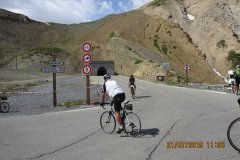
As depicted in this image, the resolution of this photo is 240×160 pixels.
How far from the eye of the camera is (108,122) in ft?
44.5

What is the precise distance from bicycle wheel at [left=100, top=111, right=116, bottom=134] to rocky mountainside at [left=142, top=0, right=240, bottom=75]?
105938mm

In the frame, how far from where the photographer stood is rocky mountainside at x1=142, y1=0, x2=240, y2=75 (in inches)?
4877

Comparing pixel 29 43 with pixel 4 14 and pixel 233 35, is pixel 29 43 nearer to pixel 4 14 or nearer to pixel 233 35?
pixel 4 14

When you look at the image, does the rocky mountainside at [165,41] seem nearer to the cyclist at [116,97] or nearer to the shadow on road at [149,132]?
the shadow on road at [149,132]

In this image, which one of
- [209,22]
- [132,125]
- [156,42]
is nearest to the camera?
[132,125]

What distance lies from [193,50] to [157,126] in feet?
380

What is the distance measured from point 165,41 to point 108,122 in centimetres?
11694

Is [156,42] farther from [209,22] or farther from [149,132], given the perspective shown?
[149,132]

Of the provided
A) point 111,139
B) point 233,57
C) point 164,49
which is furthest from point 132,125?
point 164,49

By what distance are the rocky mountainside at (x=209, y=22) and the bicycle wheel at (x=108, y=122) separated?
10594 centimetres

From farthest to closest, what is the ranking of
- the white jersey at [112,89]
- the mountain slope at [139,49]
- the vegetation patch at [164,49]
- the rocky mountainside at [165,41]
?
the vegetation patch at [164,49]
the rocky mountainside at [165,41]
the mountain slope at [139,49]
the white jersey at [112,89]
